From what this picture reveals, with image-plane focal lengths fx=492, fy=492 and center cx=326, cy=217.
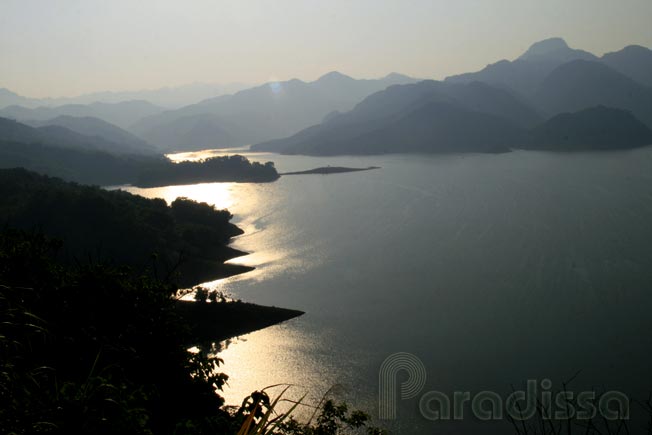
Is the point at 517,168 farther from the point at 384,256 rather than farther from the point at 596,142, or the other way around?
→ the point at 384,256

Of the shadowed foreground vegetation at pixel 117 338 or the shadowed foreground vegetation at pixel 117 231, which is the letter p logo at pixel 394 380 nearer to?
the shadowed foreground vegetation at pixel 117 338

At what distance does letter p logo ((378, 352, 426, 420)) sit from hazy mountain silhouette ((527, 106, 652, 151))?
159 metres

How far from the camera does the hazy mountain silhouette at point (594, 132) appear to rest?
543ft

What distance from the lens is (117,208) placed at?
5184 centimetres

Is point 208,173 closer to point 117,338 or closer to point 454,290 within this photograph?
point 454,290

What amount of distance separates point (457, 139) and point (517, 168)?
7349cm

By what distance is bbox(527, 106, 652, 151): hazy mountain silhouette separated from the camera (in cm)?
16538

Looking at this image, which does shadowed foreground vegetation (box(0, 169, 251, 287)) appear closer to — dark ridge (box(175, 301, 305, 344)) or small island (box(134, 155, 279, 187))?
dark ridge (box(175, 301, 305, 344))

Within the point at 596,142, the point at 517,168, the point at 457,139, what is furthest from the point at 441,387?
the point at 457,139

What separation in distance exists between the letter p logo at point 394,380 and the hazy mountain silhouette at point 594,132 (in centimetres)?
15905

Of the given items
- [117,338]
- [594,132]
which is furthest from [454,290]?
[594,132]

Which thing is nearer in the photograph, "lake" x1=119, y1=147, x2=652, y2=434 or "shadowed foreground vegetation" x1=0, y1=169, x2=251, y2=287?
"lake" x1=119, y1=147, x2=652, y2=434

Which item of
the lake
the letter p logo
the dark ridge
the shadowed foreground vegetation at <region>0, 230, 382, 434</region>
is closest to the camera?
the shadowed foreground vegetation at <region>0, 230, 382, 434</region>

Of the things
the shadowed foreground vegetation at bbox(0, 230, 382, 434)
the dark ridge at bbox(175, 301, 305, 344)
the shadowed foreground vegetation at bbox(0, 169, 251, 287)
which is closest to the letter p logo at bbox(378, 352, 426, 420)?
the dark ridge at bbox(175, 301, 305, 344)
